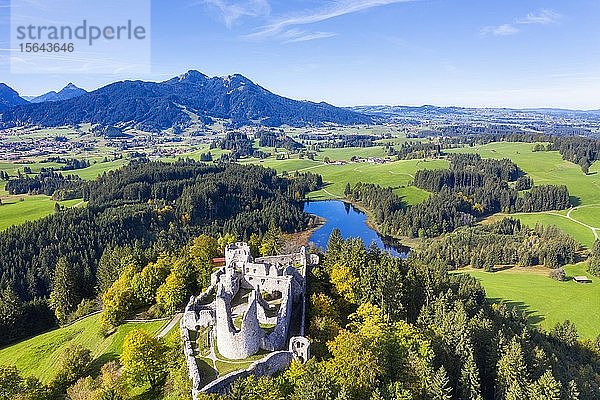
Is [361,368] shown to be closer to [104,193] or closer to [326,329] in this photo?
[326,329]

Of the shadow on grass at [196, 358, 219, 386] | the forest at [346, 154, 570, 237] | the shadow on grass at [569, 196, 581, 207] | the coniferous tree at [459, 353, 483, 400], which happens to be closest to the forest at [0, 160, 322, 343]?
the forest at [346, 154, 570, 237]

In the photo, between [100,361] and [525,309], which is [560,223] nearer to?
[525,309]

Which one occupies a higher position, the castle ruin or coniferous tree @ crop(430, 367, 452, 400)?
the castle ruin

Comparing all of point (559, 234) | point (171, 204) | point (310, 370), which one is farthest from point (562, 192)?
point (310, 370)

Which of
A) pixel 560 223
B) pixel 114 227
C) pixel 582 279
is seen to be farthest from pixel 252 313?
pixel 560 223

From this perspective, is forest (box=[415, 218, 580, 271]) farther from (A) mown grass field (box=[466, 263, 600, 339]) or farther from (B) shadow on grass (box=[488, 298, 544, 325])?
(B) shadow on grass (box=[488, 298, 544, 325])

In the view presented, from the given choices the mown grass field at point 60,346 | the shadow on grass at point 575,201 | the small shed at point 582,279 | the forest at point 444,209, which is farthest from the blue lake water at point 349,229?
the shadow on grass at point 575,201
